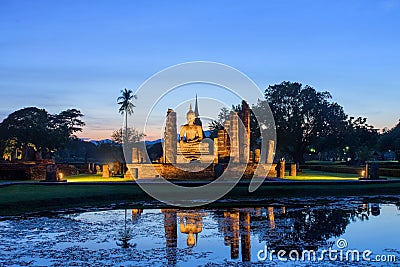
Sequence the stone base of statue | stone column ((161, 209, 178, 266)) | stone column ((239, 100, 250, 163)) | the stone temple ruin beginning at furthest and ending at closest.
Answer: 1. the stone base of statue
2. stone column ((239, 100, 250, 163))
3. the stone temple ruin
4. stone column ((161, 209, 178, 266))

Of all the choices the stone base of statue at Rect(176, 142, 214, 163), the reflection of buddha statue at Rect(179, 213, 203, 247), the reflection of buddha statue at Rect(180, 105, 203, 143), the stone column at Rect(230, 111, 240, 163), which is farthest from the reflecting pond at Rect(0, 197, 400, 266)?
the reflection of buddha statue at Rect(180, 105, 203, 143)

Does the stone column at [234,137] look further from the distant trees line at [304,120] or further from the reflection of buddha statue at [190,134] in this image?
the distant trees line at [304,120]

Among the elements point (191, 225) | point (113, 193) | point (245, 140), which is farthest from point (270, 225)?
point (245, 140)

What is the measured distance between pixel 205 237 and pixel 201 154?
1141 inches

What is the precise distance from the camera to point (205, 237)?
14062mm

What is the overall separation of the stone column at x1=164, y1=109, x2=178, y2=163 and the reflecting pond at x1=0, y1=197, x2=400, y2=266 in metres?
22.2

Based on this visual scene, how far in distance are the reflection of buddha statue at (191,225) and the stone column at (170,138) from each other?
24.3m

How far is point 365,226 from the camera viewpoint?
16203 mm

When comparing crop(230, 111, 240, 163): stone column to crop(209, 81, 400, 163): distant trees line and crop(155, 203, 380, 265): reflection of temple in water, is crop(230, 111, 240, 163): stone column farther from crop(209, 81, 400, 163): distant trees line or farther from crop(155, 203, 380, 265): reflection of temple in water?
crop(209, 81, 400, 163): distant trees line

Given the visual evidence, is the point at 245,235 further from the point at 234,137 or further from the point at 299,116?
the point at 299,116

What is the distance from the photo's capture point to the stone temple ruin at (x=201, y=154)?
3778 cm

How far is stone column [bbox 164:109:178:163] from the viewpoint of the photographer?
43.2 m

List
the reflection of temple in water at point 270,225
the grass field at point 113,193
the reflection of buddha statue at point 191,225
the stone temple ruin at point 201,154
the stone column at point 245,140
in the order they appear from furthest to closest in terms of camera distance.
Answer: the stone column at point 245,140 < the stone temple ruin at point 201,154 < the grass field at point 113,193 < the reflection of buddha statue at point 191,225 < the reflection of temple in water at point 270,225

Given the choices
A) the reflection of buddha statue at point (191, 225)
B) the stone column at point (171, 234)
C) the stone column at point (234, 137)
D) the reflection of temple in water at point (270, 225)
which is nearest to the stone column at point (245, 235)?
the reflection of temple in water at point (270, 225)
